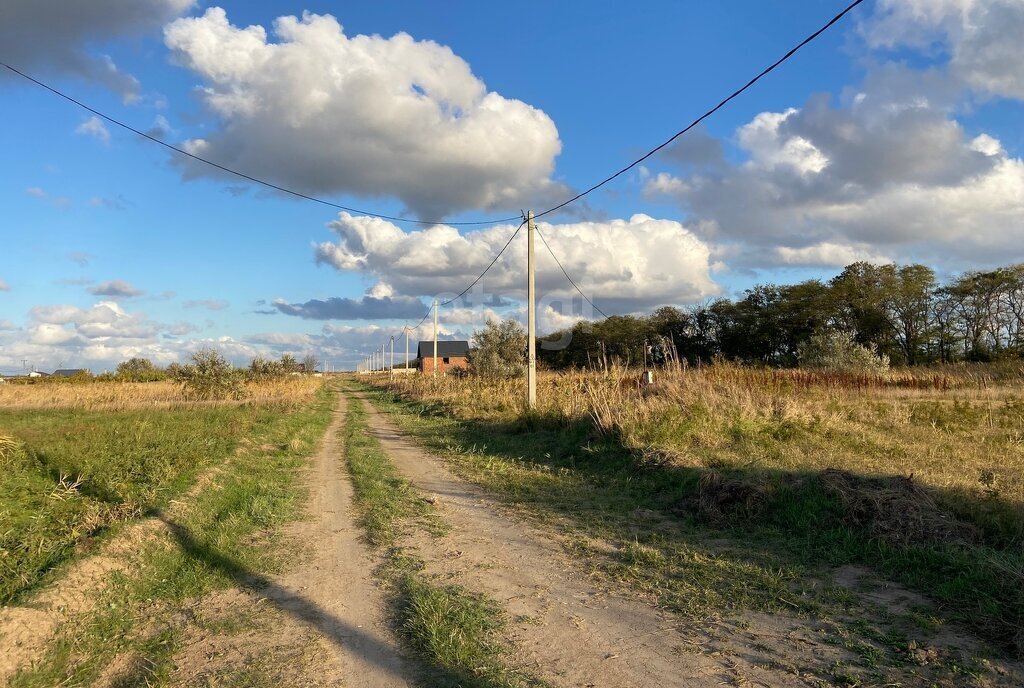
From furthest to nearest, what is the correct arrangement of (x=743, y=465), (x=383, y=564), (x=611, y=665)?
(x=743, y=465) < (x=383, y=564) < (x=611, y=665)

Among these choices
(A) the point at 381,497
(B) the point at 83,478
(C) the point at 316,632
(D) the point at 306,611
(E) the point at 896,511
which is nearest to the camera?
(C) the point at 316,632

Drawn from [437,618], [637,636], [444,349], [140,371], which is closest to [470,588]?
[437,618]

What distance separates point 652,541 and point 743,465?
3.17 metres

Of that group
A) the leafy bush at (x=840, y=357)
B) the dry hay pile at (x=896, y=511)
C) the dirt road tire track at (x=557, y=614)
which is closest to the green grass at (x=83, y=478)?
the dirt road tire track at (x=557, y=614)

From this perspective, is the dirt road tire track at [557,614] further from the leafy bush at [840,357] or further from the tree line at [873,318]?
the tree line at [873,318]

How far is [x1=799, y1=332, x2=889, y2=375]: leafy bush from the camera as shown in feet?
93.9

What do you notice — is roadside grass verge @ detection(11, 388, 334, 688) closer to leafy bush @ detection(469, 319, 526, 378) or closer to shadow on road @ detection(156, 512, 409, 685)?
shadow on road @ detection(156, 512, 409, 685)

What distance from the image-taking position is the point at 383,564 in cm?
613

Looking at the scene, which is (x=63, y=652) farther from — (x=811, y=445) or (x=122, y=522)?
(x=811, y=445)

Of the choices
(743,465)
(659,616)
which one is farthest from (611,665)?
(743,465)

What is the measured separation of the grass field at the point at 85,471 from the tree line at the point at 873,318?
29.6 metres

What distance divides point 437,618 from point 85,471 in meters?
8.61

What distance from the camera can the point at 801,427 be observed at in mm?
11609

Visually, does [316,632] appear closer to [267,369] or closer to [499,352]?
[499,352]
